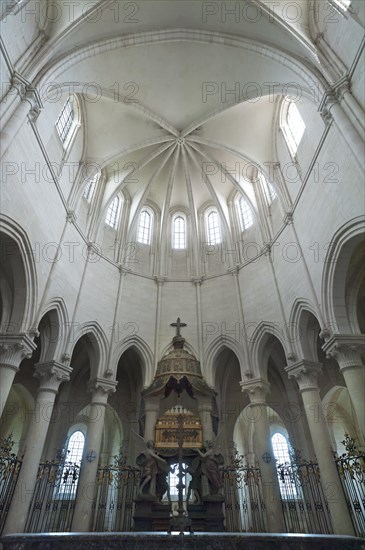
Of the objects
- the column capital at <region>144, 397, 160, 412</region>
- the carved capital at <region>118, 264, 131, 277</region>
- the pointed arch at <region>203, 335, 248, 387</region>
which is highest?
the carved capital at <region>118, 264, 131, 277</region>

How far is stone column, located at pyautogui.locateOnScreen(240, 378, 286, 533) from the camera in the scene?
11.7 metres

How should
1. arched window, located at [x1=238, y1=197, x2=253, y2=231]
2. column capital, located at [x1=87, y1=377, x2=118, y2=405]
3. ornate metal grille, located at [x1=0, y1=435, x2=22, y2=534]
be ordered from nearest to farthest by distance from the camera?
ornate metal grille, located at [x1=0, y1=435, x2=22, y2=534], column capital, located at [x1=87, y1=377, x2=118, y2=405], arched window, located at [x1=238, y1=197, x2=253, y2=231]

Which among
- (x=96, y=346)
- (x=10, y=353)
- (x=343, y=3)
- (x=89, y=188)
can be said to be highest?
(x=89, y=188)

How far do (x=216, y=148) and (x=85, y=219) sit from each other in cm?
759

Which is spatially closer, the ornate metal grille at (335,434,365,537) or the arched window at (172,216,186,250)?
the ornate metal grille at (335,434,365,537)

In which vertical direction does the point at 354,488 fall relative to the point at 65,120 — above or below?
below

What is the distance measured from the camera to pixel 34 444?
11.0m

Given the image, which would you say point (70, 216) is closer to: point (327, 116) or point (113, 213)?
point (113, 213)

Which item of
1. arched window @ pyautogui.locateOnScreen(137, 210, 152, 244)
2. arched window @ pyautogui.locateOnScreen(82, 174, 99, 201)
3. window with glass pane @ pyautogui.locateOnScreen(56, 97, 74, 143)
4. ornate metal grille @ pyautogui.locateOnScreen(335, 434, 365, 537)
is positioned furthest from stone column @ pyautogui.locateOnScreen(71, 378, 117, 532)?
window with glass pane @ pyautogui.locateOnScreen(56, 97, 74, 143)

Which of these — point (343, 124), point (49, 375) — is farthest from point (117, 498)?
point (343, 124)

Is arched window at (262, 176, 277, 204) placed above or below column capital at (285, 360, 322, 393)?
above

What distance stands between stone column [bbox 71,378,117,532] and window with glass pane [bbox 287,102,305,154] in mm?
12002

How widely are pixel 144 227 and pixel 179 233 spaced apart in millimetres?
1968

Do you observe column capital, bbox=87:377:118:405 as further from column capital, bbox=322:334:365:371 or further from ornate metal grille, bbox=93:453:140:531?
column capital, bbox=322:334:365:371
